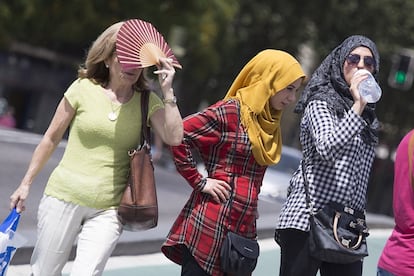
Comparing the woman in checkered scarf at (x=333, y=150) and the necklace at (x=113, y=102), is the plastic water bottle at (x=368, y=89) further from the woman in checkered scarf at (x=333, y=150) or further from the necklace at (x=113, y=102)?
the necklace at (x=113, y=102)

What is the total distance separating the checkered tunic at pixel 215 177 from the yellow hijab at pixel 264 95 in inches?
1.7

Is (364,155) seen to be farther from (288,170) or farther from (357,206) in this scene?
(288,170)

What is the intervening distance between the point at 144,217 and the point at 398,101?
34.0 meters

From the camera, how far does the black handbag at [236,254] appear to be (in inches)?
195

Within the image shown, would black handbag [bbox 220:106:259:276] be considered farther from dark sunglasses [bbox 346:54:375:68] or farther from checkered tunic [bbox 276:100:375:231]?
dark sunglasses [bbox 346:54:375:68]

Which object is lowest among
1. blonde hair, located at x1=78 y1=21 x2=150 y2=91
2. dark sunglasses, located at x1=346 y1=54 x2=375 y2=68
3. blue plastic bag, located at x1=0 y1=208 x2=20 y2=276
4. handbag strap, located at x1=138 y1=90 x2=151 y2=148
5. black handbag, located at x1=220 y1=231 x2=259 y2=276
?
blue plastic bag, located at x1=0 y1=208 x2=20 y2=276

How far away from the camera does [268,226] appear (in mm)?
A: 11898

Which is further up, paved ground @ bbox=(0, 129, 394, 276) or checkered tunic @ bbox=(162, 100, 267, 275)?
checkered tunic @ bbox=(162, 100, 267, 275)

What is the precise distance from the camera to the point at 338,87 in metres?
4.98

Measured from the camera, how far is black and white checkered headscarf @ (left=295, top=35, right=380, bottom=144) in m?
4.93

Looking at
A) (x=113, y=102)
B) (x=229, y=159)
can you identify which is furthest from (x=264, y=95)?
(x=113, y=102)

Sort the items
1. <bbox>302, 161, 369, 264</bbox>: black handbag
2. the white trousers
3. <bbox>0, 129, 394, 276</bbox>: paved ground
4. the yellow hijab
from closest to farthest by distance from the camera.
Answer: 1. <bbox>302, 161, 369, 264</bbox>: black handbag
2. the white trousers
3. the yellow hijab
4. <bbox>0, 129, 394, 276</bbox>: paved ground

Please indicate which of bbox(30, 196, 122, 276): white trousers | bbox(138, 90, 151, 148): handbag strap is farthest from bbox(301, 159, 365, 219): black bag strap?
bbox(30, 196, 122, 276): white trousers

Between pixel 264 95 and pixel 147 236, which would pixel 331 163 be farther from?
pixel 147 236
